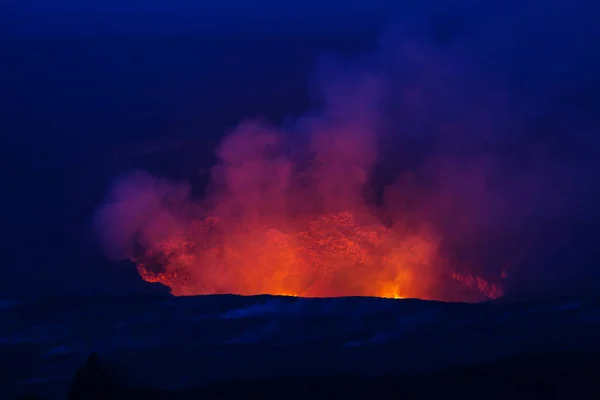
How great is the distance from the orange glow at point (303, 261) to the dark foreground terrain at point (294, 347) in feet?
16.3

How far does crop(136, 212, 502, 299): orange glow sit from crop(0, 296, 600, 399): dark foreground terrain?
4977 millimetres

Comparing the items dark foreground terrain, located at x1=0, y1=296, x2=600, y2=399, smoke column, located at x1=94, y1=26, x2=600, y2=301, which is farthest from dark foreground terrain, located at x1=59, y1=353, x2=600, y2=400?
smoke column, located at x1=94, y1=26, x2=600, y2=301

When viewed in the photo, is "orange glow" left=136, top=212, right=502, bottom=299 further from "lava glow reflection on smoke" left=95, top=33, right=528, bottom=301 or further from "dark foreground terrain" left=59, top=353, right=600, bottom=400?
"dark foreground terrain" left=59, top=353, right=600, bottom=400

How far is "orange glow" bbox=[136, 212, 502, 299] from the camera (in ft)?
24.9

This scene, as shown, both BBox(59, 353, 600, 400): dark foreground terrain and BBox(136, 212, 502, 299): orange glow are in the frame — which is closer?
BBox(59, 353, 600, 400): dark foreground terrain

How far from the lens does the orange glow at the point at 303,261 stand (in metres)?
7.60

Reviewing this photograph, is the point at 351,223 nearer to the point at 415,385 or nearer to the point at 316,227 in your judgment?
the point at 316,227

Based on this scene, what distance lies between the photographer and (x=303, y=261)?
8.15 meters

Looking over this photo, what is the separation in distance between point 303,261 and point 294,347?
19.9ft

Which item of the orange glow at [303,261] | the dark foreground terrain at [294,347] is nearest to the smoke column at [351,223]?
the orange glow at [303,261]

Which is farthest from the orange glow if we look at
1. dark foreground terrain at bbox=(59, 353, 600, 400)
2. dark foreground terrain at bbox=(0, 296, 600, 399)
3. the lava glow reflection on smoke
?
dark foreground terrain at bbox=(59, 353, 600, 400)

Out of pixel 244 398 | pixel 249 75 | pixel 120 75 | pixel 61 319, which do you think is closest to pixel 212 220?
pixel 61 319

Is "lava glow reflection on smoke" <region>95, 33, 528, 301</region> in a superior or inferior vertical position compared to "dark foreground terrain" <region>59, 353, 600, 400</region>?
superior

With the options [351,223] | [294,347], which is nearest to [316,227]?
[351,223]
